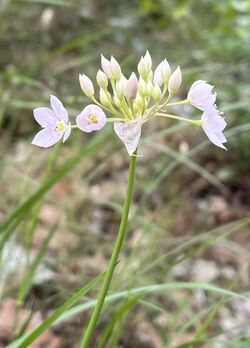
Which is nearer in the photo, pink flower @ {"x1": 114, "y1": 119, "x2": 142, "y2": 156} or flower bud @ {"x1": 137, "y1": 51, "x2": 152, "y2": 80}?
pink flower @ {"x1": 114, "y1": 119, "x2": 142, "y2": 156}

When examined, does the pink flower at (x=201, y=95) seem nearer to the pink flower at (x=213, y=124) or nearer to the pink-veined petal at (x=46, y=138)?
the pink flower at (x=213, y=124)

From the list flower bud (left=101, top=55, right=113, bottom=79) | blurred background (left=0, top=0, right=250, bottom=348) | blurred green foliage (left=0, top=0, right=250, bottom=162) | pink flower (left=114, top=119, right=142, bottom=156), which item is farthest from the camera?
blurred green foliage (left=0, top=0, right=250, bottom=162)

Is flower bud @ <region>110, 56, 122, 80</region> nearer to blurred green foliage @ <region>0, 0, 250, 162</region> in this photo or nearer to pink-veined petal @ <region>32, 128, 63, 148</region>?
pink-veined petal @ <region>32, 128, 63, 148</region>

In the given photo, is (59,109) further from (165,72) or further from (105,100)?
(165,72)

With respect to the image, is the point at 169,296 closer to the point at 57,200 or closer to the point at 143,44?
the point at 57,200

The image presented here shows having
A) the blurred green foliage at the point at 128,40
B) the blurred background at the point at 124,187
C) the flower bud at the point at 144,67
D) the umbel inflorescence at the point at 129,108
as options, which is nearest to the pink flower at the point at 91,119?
the umbel inflorescence at the point at 129,108

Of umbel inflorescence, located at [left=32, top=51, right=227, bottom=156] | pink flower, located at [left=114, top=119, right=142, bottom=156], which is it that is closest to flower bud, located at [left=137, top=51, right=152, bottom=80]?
umbel inflorescence, located at [left=32, top=51, right=227, bottom=156]

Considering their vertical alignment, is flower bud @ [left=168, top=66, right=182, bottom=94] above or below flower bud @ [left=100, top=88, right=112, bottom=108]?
below
